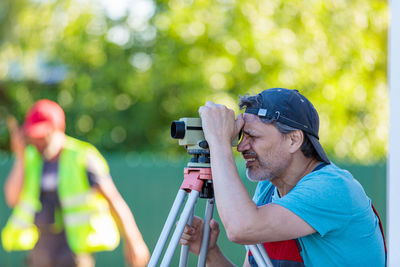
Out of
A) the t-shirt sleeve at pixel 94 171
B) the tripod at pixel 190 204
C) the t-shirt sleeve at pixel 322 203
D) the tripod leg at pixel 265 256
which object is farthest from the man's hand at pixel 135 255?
the t-shirt sleeve at pixel 322 203

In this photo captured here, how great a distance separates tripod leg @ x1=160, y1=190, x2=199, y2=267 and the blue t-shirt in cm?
32

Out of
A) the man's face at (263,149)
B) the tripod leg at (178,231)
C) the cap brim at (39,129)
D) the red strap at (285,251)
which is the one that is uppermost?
the cap brim at (39,129)

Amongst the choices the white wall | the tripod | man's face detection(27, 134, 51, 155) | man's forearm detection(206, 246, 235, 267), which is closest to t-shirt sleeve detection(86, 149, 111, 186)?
man's face detection(27, 134, 51, 155)

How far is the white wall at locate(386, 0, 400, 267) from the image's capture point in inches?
60.4

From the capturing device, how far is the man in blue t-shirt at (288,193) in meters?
1.88

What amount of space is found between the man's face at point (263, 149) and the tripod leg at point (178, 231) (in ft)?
0.86

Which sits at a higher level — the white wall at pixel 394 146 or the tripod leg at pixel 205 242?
the white wall at pixel 394 146

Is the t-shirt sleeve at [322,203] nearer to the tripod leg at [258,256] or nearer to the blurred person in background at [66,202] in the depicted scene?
the tripod leg at [258,256]

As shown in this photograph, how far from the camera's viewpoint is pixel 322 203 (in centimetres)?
192

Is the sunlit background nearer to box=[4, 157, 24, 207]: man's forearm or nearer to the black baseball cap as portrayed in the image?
box=[4, 157, 24, 207]: man's forearm

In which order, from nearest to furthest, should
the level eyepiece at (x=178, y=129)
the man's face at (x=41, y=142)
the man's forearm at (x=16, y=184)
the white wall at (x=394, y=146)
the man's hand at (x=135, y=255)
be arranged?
the white wall at (x=394, y=146), the level eyepiece at (x=178, y=129), the man's hand at (x=135, y=255), the man's face at (x=41, y=142), the man's forearm at (x=16, y=184)

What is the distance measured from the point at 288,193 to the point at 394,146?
54 cm

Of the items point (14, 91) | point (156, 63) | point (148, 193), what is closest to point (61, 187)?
point (148, 193)

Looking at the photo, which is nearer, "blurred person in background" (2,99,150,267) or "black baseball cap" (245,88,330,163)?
"black baseball cap" (245,88,330,163)
